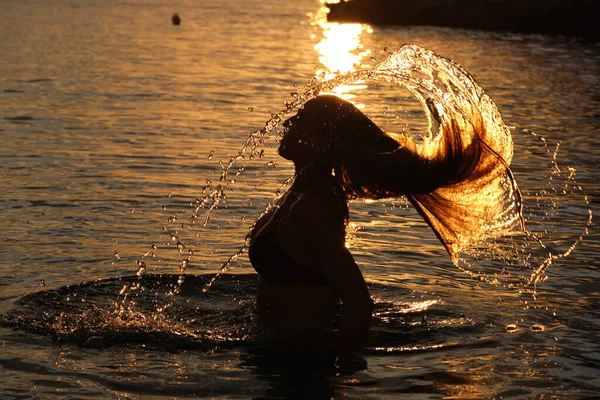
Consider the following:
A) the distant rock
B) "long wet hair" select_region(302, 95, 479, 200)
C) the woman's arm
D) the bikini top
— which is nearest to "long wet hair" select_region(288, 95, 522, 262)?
"long wet hair" select_region(302, 95, 479, 200)

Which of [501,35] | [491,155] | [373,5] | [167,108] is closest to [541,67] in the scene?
[167,108]

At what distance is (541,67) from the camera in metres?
40.3

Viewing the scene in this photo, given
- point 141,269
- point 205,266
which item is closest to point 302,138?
point 141,269

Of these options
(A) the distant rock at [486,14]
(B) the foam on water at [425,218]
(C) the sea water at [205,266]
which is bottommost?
(A) the distant rock at [486,14]

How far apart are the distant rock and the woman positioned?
56.8m

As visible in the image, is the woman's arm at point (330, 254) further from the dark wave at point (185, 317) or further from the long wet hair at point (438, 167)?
the dark wave at point (185, 317)

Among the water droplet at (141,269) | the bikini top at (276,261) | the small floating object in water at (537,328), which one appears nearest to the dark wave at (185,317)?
the water droplet at (141,269)

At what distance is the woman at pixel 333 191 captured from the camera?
6387 millimetres

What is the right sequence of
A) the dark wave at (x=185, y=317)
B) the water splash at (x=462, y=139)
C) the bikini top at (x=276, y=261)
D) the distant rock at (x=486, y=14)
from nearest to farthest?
the bikini top at (x=276, y=261) → the water splash at (x=462, y=139) → the dark wave at (x=185, y=317) → the distant rock at (x=486, y=14)

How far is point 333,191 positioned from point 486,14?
6780 cm

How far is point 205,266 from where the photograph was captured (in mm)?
10602

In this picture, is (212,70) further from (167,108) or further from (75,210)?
(75,210)

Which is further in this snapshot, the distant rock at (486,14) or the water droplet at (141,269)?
the distant rock at (486,14)

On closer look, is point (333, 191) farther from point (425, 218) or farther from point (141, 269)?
point (141, 269)
